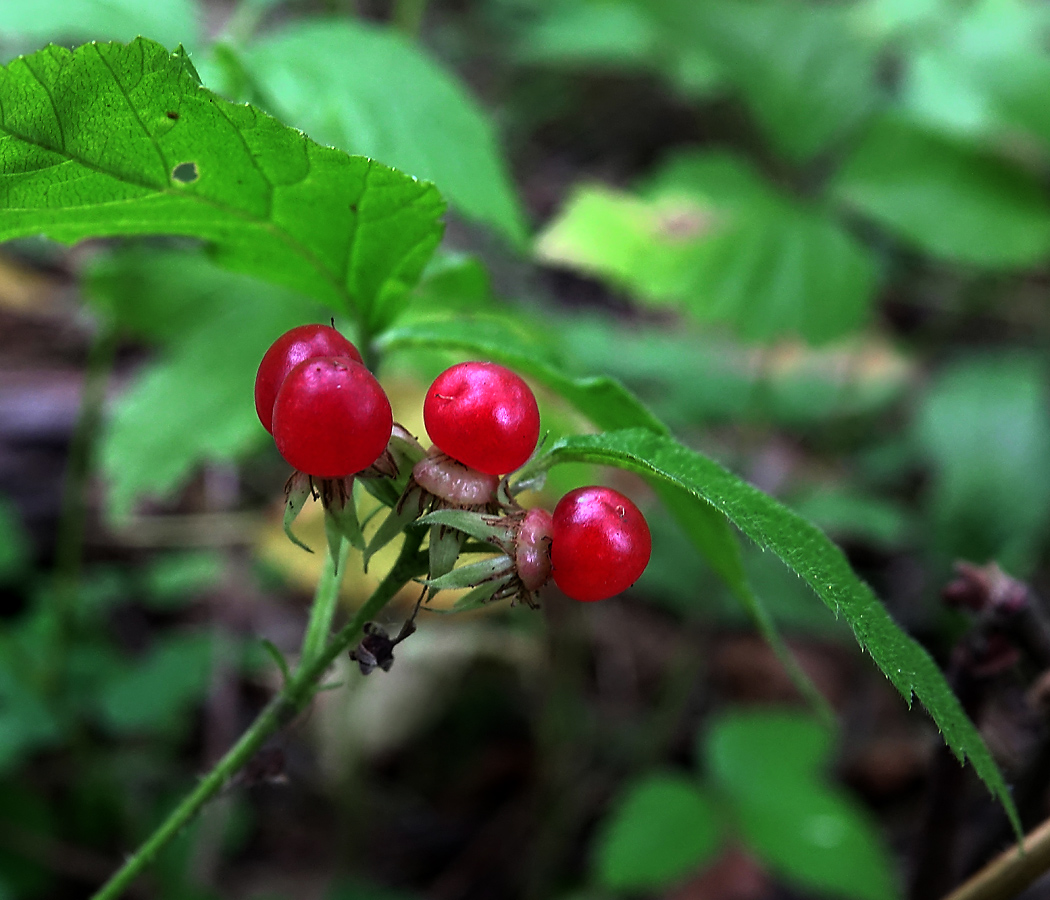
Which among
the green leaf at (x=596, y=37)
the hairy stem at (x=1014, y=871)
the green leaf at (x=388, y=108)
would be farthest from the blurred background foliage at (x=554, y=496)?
the green leaf at (x=596, y=37)

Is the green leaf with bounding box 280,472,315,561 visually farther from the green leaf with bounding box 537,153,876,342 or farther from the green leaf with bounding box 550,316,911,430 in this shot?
the green leaf with bounding box 550,316,911,430

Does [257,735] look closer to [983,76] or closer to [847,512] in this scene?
[847,512]

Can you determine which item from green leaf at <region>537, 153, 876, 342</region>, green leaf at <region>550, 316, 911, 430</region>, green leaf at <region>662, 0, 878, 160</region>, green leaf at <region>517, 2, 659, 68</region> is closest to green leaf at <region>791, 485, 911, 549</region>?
green leaf at <region>550, 316, 911, 430</region>

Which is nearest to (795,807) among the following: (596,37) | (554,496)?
(554,496)

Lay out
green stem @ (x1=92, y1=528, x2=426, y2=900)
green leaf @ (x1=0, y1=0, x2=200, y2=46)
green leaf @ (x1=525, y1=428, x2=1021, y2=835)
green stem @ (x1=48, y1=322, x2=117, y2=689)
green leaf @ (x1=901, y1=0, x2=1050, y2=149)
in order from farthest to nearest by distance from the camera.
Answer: green leaf @ (x1=901, y1=0, x2=1050, y2=149) < green stem @ (x1=48, y1=322, x2=117, y2=689) < green leaf @ (x1=0, y1=0, x2=200, y2=46) < green stem @ (x1=92, y1=528, x2=426, y2=900) < green leaf @ (x1=525, y1=428, x2=1021, y2=835)

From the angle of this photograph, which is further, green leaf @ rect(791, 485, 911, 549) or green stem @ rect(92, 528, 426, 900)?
green leaf @ rect(791, 485, 911, 549)

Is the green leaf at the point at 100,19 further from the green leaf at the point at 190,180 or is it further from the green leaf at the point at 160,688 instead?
the green leaf at the point at 160,688

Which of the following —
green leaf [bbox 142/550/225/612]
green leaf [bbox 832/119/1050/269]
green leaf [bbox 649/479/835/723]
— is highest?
green leaf [bbox 649/479/835/723]
